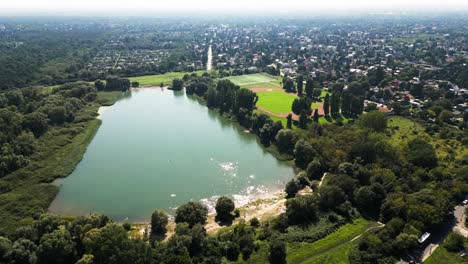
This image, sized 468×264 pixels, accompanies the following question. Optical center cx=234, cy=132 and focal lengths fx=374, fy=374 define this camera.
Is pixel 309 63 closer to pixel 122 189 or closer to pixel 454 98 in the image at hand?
pixel 454 98

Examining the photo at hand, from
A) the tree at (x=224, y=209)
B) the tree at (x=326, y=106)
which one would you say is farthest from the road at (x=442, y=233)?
the tree at (x=326, y=106)

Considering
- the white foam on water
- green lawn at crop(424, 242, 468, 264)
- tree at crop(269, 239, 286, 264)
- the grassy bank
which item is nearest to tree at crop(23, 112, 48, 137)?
the grassy bank

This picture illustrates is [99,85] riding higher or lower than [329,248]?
higher

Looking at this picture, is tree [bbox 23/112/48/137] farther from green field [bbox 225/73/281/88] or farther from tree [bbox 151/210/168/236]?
green field [bbox 225/73/281/88]

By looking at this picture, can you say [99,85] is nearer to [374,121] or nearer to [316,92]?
[316,92]

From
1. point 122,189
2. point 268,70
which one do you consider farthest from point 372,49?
point 122,189

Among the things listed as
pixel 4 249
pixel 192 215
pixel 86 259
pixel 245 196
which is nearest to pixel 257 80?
pixel 245 196
